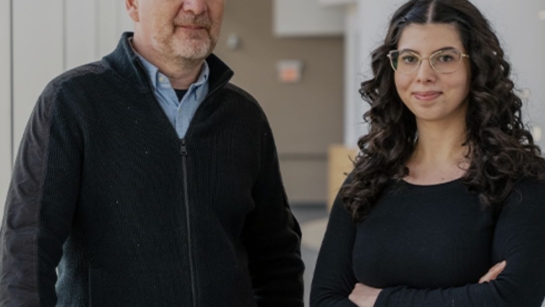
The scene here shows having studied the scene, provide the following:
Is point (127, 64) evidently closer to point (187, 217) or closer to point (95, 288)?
point (187, 217)

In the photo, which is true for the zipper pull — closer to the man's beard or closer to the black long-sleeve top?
the man's beard

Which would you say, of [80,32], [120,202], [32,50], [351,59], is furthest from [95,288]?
[351,59]

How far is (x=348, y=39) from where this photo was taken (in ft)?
41.4

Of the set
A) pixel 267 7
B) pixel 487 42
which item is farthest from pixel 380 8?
pixel 267 7

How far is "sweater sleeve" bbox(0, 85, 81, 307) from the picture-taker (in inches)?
76.9

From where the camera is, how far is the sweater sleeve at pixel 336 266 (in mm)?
2311

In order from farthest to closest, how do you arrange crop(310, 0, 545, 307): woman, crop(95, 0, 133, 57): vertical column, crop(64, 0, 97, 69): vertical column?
1. crop(95, 0, 133, 57): vertical column
2. crop(64, 0, 97, 69): vertical column
3. crop(310, 0, 545, 307): woman

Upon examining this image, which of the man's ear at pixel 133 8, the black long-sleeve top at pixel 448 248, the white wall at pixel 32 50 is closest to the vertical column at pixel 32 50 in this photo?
the white wall at pixel 32 50

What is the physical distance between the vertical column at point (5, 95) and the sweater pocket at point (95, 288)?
0.66 meters

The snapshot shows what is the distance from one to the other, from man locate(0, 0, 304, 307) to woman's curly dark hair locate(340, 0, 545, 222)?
0.34 metres

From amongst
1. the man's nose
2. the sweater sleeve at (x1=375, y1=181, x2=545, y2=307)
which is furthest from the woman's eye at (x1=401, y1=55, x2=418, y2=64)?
the man's nose

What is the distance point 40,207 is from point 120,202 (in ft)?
0.66

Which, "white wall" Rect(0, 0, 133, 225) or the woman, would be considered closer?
the woman

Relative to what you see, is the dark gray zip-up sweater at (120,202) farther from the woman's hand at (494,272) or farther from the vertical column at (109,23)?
the vertical column at (109,23)
